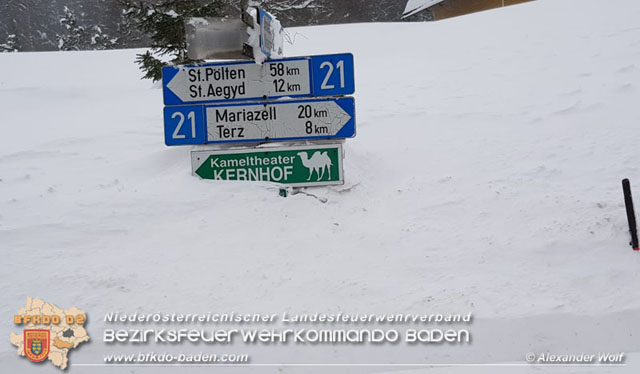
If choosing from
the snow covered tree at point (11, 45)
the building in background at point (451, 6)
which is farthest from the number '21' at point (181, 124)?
the snow covered tree at point (11, 45)

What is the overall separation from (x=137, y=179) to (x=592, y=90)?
24.9ft

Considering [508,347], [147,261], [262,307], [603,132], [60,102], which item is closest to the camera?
[508,347]

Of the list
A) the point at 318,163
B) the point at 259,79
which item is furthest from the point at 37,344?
the point at 259,79

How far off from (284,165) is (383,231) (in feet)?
4.51

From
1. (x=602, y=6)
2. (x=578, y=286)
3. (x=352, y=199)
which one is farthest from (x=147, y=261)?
(x=602, y=6)

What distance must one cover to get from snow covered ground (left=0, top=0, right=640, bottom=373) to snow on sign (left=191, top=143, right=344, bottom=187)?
0.17 m

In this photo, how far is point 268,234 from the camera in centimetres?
477

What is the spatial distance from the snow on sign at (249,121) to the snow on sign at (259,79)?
11 cm

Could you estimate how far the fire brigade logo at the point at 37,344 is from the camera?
323cm

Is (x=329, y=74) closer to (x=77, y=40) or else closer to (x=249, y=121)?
(x=249, y=121)

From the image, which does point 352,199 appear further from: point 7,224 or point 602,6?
point 602,6

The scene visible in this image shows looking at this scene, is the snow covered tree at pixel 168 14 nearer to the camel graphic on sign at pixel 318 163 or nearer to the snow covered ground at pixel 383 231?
the snow covered ground at pixel 383 231

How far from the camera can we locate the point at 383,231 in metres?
4.85

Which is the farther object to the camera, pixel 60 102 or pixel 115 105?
pixel 60 102
